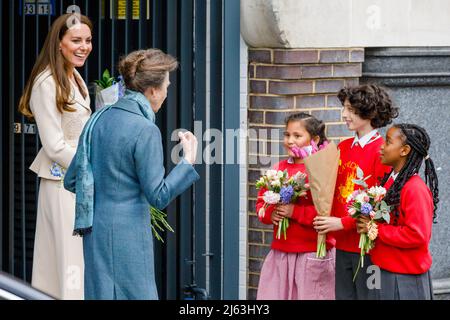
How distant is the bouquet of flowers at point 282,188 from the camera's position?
811 cm

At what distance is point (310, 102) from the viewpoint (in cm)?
941

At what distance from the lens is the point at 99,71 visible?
8.93m

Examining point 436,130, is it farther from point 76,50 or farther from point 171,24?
point 76,50

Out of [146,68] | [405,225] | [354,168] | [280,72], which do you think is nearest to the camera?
[146,68]

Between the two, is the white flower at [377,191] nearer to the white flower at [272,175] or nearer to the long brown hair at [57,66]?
the white flower at [272,175]

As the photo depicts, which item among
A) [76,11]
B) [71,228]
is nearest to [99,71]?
[76,11]

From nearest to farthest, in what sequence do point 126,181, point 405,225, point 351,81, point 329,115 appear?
point 126,181 < point 405,225 < point 329,115 < point 351,81

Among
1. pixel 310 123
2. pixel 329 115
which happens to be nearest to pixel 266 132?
pixel 329 115

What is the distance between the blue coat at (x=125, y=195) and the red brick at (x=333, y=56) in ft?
7.44

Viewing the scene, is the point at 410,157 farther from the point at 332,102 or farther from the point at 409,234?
the point at 332,102

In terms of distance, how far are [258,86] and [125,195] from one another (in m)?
2.22

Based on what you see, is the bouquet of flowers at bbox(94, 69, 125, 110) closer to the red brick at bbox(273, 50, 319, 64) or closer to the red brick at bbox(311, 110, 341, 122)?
the red brick at bbox(273, 50, 319, 64)

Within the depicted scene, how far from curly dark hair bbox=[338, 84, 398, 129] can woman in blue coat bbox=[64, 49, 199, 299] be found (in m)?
1.13

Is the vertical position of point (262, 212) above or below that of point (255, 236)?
above
